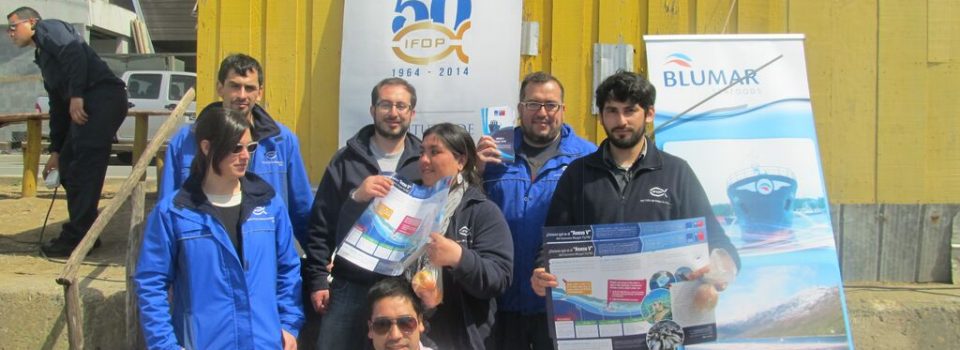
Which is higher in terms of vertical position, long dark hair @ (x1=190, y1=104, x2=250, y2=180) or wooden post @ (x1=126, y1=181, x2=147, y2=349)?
long dark hair @ (x1=190, y1=104, x2=250, y2=180)

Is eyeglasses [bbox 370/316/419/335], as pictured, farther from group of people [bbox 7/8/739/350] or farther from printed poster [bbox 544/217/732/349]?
printed poster [bbox 544/217/732/349]

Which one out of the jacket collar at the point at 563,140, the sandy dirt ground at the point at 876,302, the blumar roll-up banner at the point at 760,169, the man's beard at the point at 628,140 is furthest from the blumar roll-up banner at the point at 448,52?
the sandy dirt ground at the point at 876,302

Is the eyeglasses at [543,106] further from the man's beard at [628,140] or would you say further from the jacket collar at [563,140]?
the man's beard at [628,140]

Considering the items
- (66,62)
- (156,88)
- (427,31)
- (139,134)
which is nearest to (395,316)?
(427,31)

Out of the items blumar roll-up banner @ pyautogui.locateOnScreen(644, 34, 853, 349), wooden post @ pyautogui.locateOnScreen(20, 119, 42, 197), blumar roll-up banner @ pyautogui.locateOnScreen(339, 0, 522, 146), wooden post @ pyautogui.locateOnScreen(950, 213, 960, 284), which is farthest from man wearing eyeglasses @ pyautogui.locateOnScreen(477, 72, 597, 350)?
wooden post @ pyautogui.locateOnScreen(20, 119, 42, 197)

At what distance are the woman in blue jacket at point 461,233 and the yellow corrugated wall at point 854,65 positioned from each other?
7.51 ft

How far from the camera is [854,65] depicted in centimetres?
505

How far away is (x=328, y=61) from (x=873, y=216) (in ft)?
12.4

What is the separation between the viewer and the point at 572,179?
10.6 feet

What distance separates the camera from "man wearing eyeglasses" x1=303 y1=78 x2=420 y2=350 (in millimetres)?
3258

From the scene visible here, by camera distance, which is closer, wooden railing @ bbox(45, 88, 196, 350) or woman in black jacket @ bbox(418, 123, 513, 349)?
woman in black jacket @ bbox(418, 123, 513, 349)

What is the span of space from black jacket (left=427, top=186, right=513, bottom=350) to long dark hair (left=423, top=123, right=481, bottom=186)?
3.1 inches

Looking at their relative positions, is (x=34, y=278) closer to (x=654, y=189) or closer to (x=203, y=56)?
(x=203, y=56)

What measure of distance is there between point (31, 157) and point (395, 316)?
286 inches
